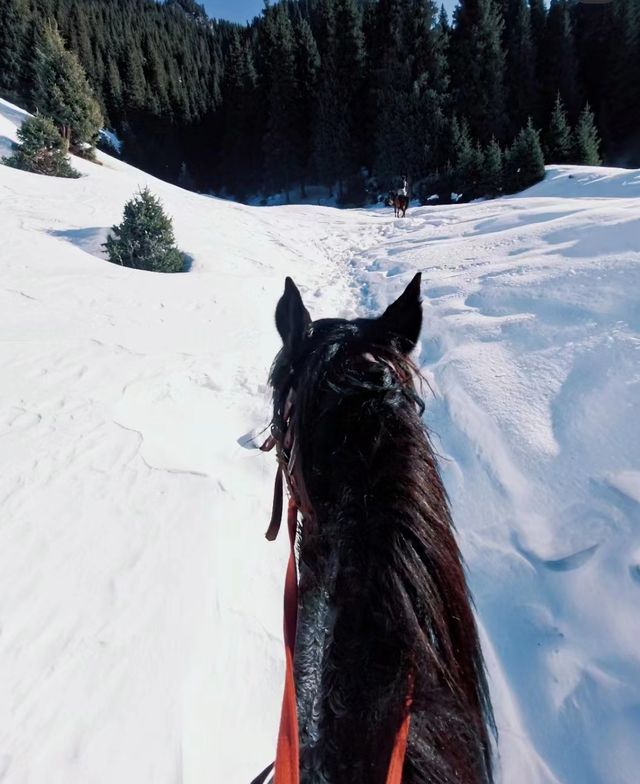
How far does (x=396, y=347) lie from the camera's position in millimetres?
1210

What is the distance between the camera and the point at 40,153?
11953 mm

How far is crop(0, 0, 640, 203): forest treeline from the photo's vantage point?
27.6 meters

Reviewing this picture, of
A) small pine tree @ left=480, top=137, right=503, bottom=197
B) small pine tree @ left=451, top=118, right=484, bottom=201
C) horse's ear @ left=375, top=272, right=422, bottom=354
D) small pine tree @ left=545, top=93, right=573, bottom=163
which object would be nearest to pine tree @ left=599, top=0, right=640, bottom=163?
small pine tree @ left=545, top=93, right=573, bottom=163

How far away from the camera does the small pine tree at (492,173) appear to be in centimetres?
1898

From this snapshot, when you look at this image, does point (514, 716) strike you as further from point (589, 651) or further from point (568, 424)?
point (568, 424)

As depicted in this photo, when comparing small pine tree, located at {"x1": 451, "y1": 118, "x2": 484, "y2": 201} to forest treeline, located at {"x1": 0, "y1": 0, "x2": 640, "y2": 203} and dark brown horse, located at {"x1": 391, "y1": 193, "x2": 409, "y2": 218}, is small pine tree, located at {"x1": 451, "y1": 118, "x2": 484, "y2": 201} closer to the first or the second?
forest treeline, located at {"x1": 0, "y1": 0, "x2": 640, "y2": 203}

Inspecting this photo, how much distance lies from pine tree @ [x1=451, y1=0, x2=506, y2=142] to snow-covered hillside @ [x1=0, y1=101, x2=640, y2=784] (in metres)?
28.7

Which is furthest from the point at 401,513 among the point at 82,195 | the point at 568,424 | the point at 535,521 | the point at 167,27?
the point at 167,27

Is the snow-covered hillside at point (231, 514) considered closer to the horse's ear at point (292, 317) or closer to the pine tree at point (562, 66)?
the horse's ear at point (292, 317)

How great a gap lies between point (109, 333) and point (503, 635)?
4.52 meters

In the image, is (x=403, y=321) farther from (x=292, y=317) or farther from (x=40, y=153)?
(x=40, y=153)

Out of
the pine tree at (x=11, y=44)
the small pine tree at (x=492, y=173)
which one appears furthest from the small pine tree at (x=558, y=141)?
the pine tree at (x=11, y=44)

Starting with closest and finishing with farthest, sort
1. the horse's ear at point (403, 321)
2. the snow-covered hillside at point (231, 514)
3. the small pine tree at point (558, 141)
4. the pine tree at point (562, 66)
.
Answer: the horse's ear at point (403, 321) → the snow-covered hillside at point (231, 514) → the small pine tree at point (558, 141) → the pine tree at point (562, 66)

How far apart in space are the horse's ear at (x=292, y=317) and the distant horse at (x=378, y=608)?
0.20 m
